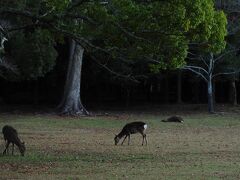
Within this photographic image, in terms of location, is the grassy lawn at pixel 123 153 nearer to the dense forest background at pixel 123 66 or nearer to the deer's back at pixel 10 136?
the deer's back at pixel 10 136

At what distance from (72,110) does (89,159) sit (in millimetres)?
21800

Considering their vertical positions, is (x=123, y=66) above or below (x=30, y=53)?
below

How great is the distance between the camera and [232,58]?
3925 cm

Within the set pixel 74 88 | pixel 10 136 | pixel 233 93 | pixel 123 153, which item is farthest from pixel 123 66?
pixel 10 136

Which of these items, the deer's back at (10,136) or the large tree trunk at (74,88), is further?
the large tree trunk at (74,88)

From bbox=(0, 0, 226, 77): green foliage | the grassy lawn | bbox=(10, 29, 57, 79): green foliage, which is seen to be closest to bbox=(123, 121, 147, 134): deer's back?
the grassy lawn

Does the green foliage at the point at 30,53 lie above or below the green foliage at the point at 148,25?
above

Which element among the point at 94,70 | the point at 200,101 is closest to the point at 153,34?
the point at 94,70

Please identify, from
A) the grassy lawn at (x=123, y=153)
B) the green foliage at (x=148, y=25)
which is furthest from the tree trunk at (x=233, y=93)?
the green foliage at (x=148, y=25)

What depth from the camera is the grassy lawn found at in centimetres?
1326

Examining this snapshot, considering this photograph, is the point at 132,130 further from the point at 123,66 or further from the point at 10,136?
the point at 123,66

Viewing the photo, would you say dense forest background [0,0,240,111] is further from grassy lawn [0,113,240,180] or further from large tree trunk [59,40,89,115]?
grassy lawn [0,113,240,180]

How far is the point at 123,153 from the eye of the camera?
17297mm

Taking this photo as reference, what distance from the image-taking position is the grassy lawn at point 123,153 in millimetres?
13258
